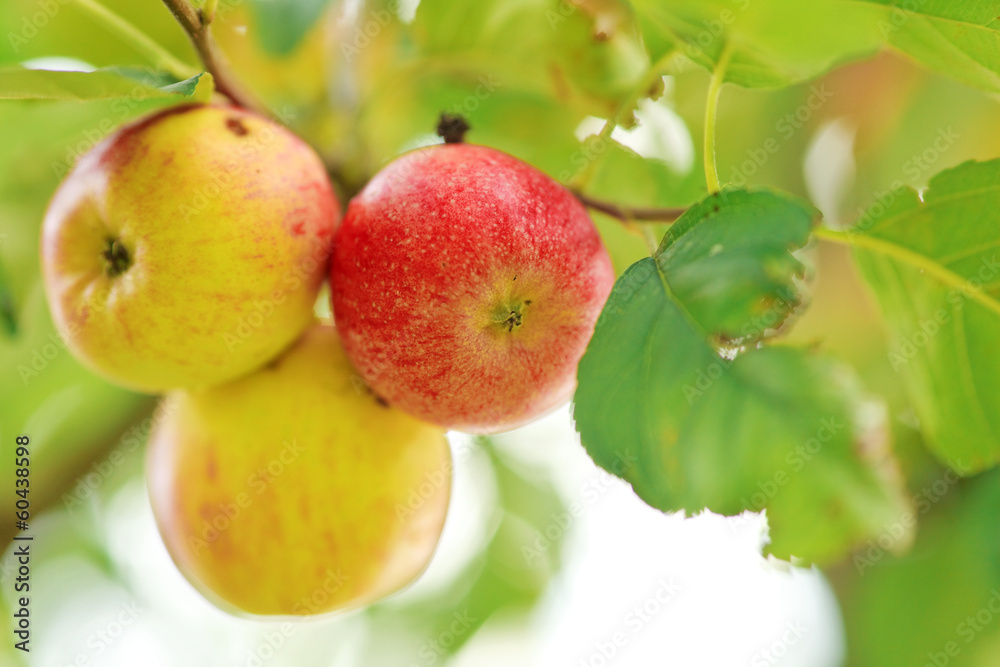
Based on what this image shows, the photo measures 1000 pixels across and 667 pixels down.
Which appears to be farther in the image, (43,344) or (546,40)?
(43,344)

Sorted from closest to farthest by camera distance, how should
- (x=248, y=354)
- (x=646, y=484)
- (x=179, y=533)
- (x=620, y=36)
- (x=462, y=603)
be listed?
(x=646, y=484)
(x=248, y=354)
(x=179, y=533)
(x=620, y=36)
(x=462, y=603)

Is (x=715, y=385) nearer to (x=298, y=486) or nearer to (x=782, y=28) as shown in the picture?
(x=782, y=28)

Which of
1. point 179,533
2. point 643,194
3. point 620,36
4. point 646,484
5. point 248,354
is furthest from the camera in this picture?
point 643,194

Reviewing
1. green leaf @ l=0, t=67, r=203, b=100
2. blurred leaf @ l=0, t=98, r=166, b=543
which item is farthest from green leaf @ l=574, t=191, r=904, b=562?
blurred leaf @ l=0, t=98, r=166, b=543

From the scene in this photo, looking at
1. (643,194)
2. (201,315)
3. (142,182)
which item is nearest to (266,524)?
(201,315)

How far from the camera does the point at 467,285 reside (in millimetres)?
809

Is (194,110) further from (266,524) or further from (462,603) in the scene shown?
(462,603)

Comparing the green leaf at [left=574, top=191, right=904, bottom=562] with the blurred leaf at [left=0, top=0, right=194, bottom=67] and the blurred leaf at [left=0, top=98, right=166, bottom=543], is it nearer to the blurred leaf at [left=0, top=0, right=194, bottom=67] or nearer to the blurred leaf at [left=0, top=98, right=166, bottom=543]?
the blurred leaf at [left=0, top=98, right=166, bottom=543]

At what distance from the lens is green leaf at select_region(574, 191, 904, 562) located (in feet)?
2.56

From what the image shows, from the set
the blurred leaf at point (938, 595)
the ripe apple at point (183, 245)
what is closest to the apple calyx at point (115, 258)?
the ripe apple at point (183, 245)

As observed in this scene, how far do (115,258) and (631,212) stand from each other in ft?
1.98

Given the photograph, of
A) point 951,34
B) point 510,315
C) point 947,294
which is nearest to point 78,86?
point 510,315

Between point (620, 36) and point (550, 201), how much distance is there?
0.46 metres

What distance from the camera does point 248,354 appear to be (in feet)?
3.06
